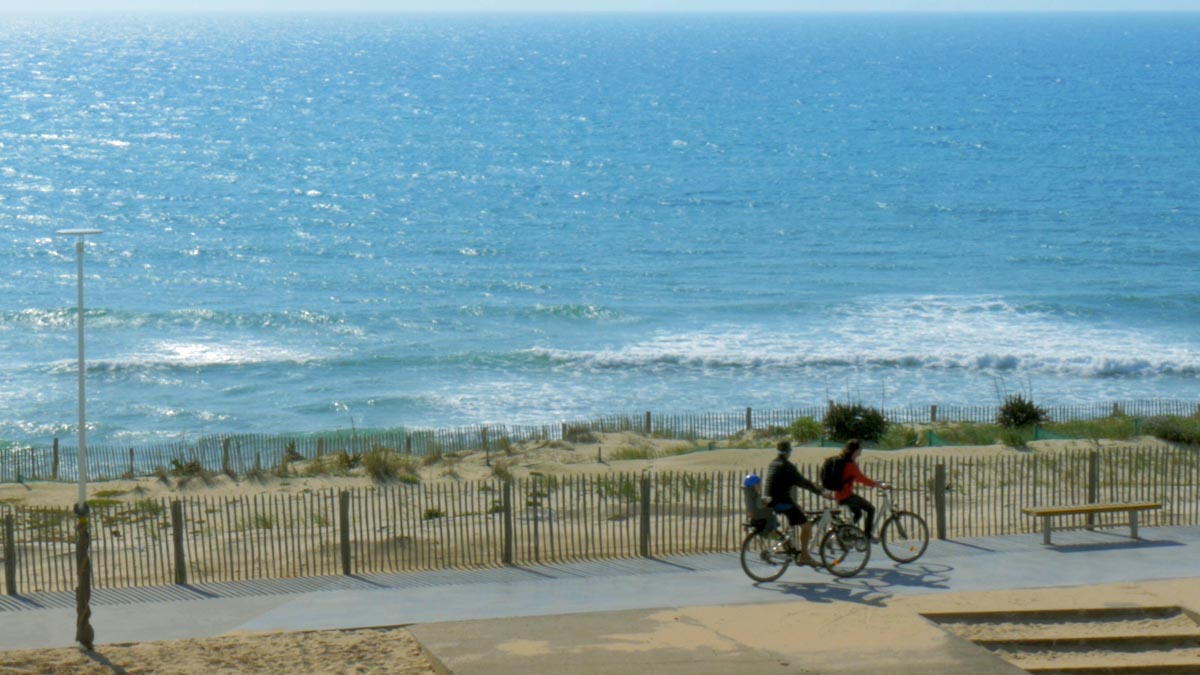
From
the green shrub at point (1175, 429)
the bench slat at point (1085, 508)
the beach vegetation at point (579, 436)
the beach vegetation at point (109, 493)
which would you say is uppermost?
the green shrub at point (1175, 429)

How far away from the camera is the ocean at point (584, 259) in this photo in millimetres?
42531

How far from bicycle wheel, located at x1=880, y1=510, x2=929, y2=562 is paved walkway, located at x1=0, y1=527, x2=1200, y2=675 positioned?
154 millimetres

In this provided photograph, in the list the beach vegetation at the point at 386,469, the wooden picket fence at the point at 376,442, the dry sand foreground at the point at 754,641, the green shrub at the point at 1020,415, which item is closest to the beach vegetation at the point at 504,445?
the wooden picket fence at the point at 376,442

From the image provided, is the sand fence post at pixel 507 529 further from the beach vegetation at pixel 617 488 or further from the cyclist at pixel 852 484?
the cyclist at pixel 852 484

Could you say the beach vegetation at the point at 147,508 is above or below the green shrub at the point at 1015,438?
below

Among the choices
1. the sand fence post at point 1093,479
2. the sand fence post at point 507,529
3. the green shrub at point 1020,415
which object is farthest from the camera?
the green shrub at point 1020,415

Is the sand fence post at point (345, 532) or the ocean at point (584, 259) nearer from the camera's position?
the sand fence post at point (345, 532)

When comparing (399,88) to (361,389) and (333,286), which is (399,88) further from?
(361,389)

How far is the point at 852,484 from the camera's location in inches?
637

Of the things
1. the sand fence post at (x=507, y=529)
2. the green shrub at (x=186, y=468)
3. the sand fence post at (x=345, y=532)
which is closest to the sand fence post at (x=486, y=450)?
the green shrub at (x=186, y=468)

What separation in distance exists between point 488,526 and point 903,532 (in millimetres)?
5434

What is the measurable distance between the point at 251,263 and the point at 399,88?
96.5 meters

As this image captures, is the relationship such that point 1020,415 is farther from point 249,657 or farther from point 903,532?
point 249,657

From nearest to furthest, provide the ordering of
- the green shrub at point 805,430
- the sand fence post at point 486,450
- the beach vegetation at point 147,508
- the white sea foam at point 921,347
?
the beach vegetation at point 147,508 < the sand fence post at point 486,450 < the green shrub at point 805,430 < the white sea foam at point 921,347
